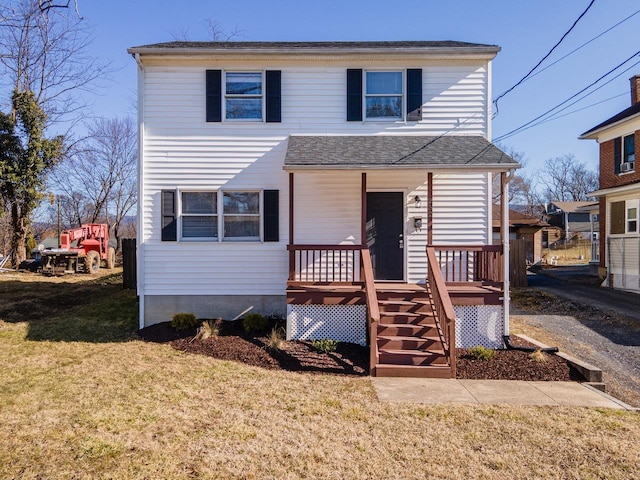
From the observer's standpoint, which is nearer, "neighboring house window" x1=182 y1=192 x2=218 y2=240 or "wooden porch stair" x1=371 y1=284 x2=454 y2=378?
"wooden porch stair" x1=371 y1=284 x2=454 y2=378

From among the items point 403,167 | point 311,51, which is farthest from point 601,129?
point 311,51

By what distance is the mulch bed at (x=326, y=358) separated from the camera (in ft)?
20.7

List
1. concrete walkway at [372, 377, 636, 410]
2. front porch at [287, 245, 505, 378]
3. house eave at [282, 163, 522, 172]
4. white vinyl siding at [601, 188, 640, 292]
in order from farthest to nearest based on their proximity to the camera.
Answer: white vinyl siding at [601, 188, 640, 292]
house eave at [282, 163, 522, 172]
front porch at [287, 245, 505, 378]
concrete walkway at [372, 377, 636, 410]

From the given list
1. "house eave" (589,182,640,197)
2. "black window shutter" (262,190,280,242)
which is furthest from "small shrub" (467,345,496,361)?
"house eave" (589,182,640,197)

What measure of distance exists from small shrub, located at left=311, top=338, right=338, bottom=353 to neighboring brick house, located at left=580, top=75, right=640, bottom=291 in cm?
1295

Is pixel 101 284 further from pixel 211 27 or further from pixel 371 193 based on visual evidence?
pixel 211 27

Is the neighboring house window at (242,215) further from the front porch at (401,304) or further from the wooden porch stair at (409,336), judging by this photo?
the wooden porch stair at (409,336)

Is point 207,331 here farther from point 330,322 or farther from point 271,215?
point 271,215

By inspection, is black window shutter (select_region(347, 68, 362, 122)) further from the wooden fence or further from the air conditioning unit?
the air conditioning unit

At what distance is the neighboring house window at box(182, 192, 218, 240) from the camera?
28.6 ft

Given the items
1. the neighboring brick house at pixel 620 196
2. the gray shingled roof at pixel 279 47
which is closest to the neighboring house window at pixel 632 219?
the neighboring brick house at pixel 620 196

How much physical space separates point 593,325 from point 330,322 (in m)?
6.65

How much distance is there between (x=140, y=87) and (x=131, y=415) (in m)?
6.90

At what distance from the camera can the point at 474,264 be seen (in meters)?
8.14
